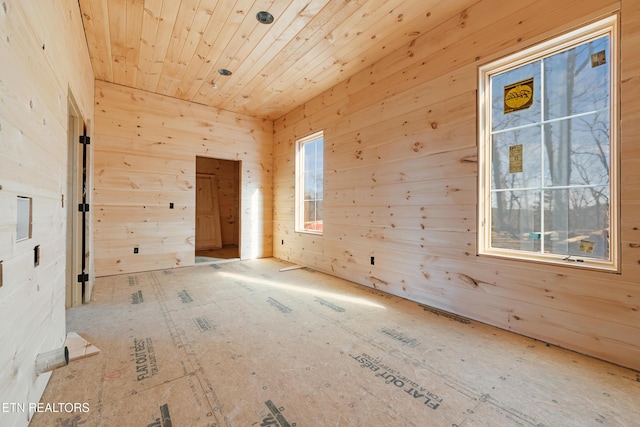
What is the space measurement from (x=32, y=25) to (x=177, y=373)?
2.00 meters

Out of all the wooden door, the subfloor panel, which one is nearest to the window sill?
the subfloor panel

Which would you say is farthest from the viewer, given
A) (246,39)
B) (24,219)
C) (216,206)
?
(216,206)

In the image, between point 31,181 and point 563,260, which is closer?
point 31,181

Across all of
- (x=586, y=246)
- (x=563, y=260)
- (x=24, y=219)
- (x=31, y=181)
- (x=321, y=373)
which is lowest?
(x=321, y=373)

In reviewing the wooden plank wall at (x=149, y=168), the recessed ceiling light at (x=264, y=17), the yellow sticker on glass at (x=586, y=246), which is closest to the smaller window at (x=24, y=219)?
the recessed ceiling light at (x=264, y=17)

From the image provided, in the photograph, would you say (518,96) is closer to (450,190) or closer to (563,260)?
(450,190)

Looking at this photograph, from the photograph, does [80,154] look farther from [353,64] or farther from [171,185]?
[353,64]

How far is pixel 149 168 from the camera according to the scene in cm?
440

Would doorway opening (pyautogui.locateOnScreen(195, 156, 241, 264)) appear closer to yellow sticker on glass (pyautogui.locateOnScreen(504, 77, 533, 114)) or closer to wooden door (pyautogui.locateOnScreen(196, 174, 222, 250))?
wooden door (pyautogui.locateOnScreen(196, 174, 222, 250))

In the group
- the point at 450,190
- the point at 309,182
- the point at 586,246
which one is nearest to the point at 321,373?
the point at 450,190

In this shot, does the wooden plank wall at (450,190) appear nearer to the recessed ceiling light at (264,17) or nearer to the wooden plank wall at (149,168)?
the recessed ceiling light at (264,17)

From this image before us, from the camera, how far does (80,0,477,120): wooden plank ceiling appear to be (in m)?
2.54

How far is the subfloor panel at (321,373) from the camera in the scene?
1397 mm

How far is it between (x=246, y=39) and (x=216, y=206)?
4934 mm
